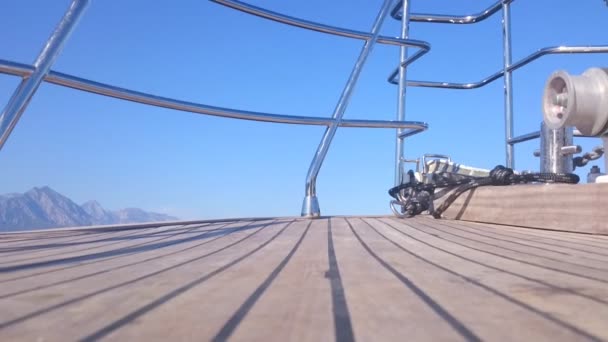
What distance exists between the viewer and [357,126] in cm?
305

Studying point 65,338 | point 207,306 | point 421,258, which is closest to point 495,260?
point 421,258

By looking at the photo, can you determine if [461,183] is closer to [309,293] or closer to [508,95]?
[508,95]

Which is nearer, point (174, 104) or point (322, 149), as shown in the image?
point (174, 104)

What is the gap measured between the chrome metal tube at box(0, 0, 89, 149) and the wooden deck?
0.64 meters

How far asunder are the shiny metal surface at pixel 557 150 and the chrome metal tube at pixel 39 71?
222cm

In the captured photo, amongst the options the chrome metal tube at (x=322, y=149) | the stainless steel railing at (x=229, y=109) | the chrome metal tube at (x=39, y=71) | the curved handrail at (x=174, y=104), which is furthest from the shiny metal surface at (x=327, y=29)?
the chrome metal tube at (x=39, y=71)

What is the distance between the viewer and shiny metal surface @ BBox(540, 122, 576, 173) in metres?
2.53

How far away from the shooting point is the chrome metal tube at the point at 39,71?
1732mm

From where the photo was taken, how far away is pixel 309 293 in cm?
78

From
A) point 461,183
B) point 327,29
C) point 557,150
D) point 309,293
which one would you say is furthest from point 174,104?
point 557,150

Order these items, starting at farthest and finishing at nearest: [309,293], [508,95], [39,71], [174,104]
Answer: [508,95]
[174,104]
[39,71]
[309,293]

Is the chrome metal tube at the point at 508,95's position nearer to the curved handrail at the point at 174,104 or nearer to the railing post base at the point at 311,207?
the curved handrail at the point at 174,104

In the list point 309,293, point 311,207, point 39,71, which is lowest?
point 309,293

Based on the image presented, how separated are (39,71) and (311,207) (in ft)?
5.28
